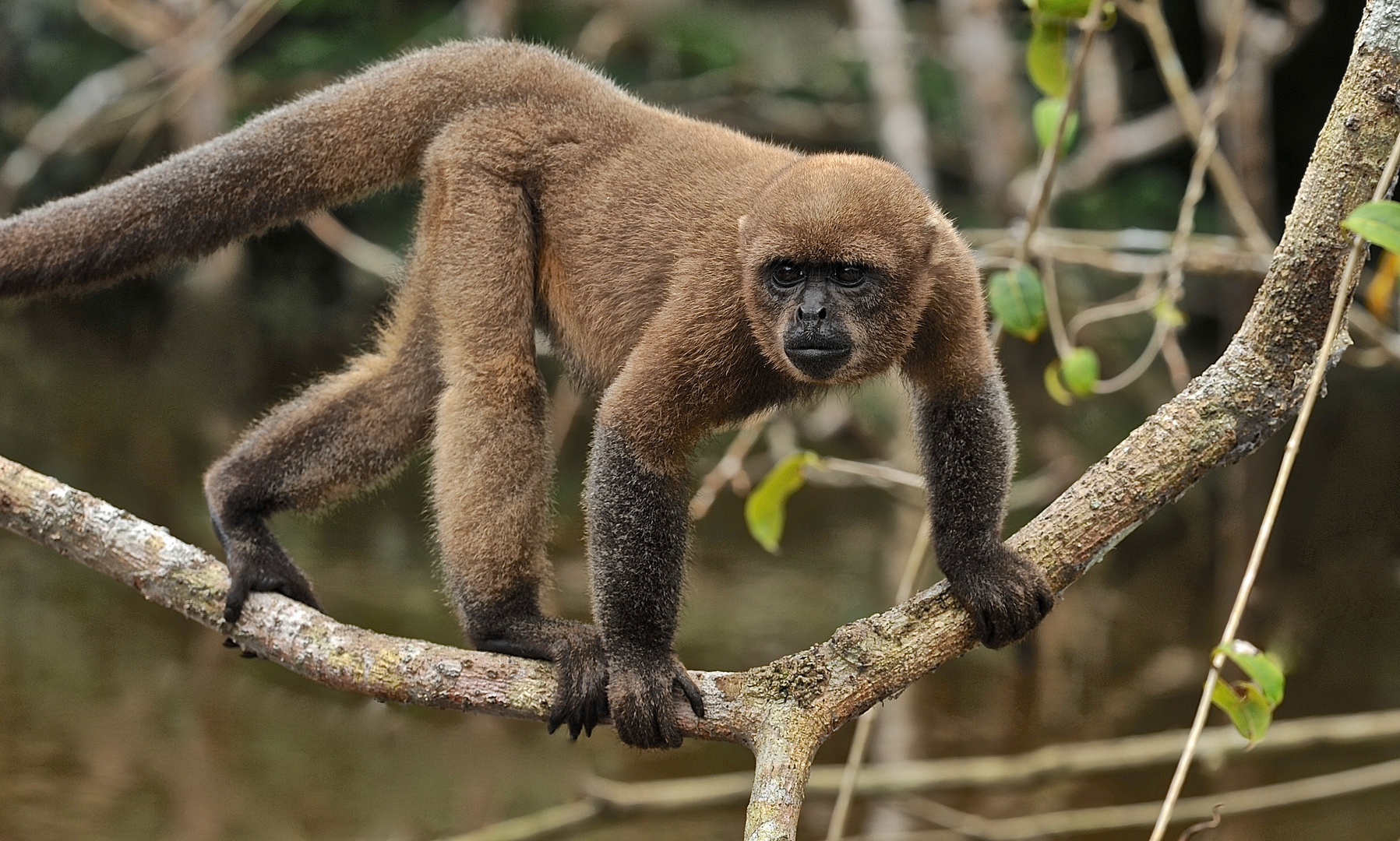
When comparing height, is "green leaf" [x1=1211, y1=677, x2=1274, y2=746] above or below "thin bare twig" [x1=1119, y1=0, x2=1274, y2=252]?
below

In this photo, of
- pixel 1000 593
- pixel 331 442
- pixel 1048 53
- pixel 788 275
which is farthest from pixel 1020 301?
pixel 331 442

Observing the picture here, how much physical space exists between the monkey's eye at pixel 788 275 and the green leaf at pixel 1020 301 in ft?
3.10

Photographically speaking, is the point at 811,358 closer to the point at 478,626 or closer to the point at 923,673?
the point at 923,673

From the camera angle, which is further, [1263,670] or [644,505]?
[644,505]

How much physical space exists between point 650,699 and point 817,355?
1.07 metres

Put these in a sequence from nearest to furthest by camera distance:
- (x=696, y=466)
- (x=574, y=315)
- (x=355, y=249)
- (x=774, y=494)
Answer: (x=574, y=315) < (x=774, y=494) < (x=696, y=466) < (x=355, y=249)

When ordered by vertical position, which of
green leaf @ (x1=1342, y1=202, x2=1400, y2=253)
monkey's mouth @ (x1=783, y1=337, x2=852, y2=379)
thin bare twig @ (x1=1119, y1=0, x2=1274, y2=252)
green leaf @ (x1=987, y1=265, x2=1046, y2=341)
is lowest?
green leaf @ (x1=1342, y1=202, x2=1400, y2=253)

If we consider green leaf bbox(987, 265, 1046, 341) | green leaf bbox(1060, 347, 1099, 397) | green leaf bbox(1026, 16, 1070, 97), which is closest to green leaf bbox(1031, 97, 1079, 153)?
green leaf bbox(1026, 16, 1070, 97)

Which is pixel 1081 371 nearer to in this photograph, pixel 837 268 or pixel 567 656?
pixel 837 268

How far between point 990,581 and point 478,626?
1.55 m

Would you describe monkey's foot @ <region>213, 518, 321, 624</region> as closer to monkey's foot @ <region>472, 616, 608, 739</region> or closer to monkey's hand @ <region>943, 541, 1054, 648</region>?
monkey's foot @ <region>472, 616, 608, 739</region>

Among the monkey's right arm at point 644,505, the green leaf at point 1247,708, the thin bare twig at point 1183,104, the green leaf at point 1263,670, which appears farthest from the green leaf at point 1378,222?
the thin bare twig at point 1183,104

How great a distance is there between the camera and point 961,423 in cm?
380

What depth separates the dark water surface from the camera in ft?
26.6
